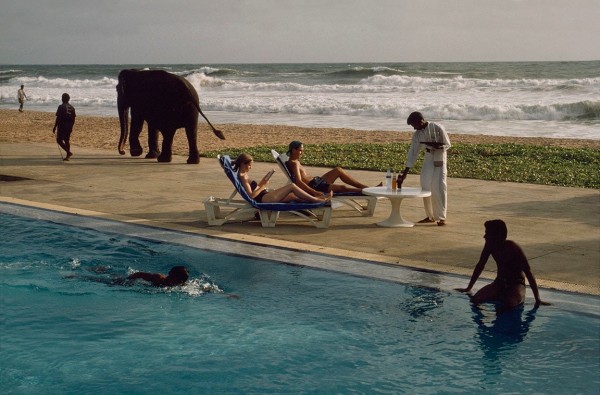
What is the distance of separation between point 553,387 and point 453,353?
0.91 meters

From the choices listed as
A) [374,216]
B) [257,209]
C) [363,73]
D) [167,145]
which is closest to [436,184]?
[374,216]

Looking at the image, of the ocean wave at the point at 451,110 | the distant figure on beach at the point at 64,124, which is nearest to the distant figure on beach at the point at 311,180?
the distant figure on beach at the point at 64,124

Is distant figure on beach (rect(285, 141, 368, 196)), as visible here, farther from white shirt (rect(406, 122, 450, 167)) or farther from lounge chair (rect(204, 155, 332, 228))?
white shirt (rect(406, 122, 450, 167))

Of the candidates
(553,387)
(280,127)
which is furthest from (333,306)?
Result: (280,127)

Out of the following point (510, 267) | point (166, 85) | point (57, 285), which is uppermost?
point (166, 85)

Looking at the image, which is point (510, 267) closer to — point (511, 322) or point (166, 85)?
point (511, 322)

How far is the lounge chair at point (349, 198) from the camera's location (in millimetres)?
11552

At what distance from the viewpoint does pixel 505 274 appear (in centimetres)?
767

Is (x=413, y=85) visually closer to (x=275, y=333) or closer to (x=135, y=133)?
(x=135, y=133)

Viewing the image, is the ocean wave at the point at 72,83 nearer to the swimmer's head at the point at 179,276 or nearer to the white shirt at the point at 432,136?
the white shirt at the point at 432,136

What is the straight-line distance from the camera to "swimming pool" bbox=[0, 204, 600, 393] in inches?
249

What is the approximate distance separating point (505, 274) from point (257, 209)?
4.14 meters

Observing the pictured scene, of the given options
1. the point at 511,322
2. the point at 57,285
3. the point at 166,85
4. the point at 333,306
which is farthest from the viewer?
the point at 166,85

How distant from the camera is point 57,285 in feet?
30.1
